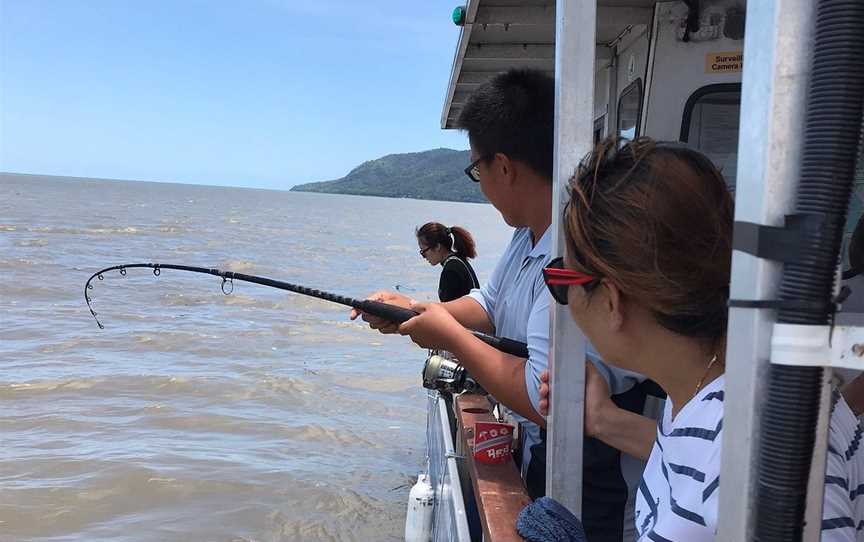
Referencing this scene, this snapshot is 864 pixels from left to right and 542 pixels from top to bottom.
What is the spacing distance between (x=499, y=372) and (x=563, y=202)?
28.7 inches

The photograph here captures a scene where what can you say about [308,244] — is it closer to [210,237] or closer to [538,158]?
[210,237]

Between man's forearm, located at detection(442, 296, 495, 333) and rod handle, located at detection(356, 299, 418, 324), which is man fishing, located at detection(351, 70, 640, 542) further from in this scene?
man's forearm, located at detection(442, 296, 495, 333)

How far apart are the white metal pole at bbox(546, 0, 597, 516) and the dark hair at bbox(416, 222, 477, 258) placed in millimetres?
4851

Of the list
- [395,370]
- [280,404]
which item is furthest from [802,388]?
[395,370]

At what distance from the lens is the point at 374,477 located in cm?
736

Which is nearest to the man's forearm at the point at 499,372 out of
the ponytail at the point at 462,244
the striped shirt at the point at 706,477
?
the striped shirt at the point at 706,477

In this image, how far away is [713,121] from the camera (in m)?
3.71

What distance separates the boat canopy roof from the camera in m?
3.96

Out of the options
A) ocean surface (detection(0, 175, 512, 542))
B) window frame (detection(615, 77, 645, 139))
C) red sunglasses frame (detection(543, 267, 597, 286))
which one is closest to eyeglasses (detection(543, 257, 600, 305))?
red sunglasses frame (detection(543, 267, 597, 286))

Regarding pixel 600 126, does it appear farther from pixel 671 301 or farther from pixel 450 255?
pixel 671 301

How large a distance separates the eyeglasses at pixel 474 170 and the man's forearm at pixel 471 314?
2.08 feet

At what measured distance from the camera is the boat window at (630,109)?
3979mm

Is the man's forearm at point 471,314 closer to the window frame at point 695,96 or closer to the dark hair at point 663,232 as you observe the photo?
the window frame at point 695,96

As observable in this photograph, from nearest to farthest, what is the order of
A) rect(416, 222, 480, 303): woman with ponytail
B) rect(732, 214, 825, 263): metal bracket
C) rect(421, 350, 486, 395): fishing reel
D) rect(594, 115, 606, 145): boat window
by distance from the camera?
rect(732, 214, 825, 263): metal bracket
rect(421, 350, 486, 395): fishing reel
rect(594, 115, 606, 145): boat window
rect(416, 222, 480, 303): woman with ponytail
